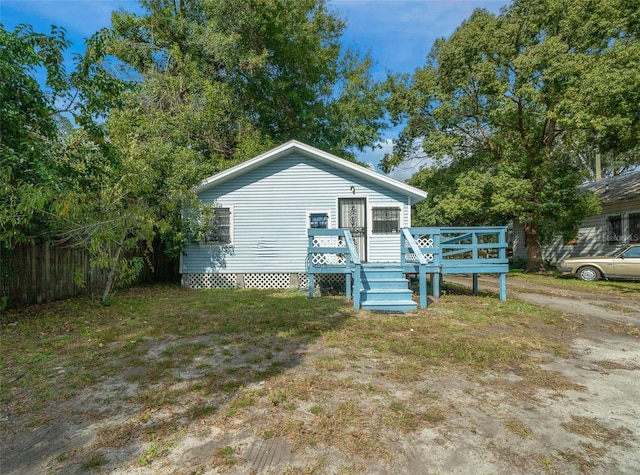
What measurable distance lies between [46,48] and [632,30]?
692 inches

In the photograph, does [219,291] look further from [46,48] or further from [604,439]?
[604,439]

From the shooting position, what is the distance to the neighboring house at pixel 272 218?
11.0 m

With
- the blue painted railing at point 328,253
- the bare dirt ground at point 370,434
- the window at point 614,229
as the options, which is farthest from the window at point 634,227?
the bare dirt ground at point 370,434

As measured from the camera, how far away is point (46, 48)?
5871 millimetres

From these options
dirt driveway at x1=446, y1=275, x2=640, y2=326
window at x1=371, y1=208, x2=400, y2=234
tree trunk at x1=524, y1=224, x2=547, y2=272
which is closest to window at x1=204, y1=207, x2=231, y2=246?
window at x1=371, y1=208, x2=400, y2=234

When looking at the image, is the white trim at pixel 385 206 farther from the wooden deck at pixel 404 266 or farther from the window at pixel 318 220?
Result: the wooden deck at pixel 404 266

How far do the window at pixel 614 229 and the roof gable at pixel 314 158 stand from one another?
11.0 metres

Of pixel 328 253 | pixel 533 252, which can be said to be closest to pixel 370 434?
pixel 328 253

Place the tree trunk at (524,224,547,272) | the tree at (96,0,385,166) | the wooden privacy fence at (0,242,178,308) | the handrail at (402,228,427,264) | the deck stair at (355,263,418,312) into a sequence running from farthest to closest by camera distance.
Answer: the tree trunk at (524,224,547,272) < the tree at (96,0,385,166) < the handrail at (402,228,427,264) < the deck stair at (355,263,418,312) < the wooden privacy fence at (0,242,178,308)

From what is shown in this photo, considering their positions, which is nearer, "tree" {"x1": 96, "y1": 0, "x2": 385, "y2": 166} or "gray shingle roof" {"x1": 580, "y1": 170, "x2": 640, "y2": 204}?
"gray shingle roof" {"x1": 580, "y1": 170, "x2": 640, "y2": 204}

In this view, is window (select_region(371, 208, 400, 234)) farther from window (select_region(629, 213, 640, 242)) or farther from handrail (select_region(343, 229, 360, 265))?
window (select_region(629, 213, 640, 242))

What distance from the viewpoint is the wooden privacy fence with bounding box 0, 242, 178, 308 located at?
6.47 meters

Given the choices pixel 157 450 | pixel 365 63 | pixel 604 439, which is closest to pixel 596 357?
pixel 604 439

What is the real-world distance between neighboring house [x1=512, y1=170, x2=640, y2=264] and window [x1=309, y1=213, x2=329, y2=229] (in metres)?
13.1
